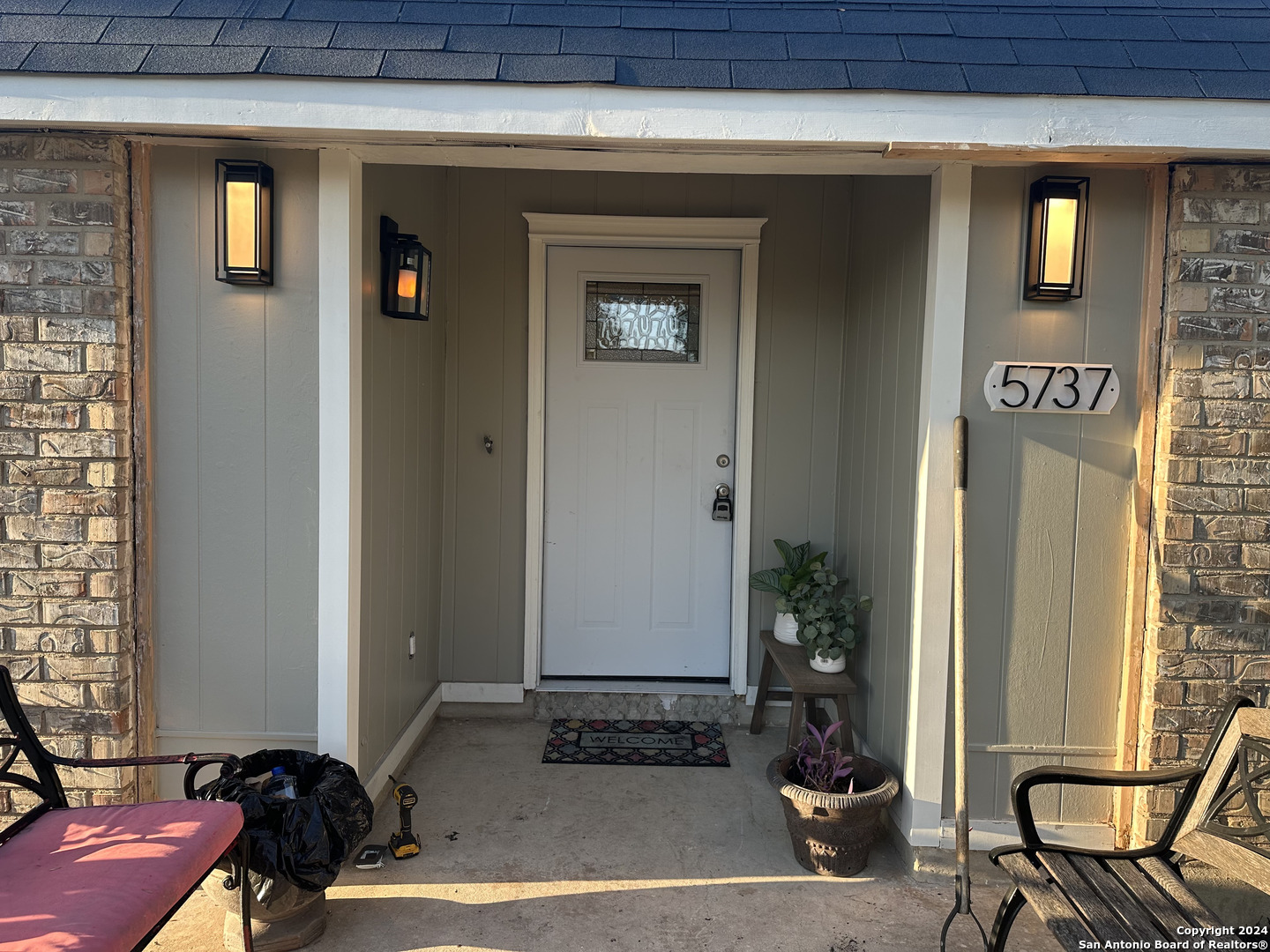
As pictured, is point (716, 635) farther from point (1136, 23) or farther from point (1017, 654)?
point (1136, 23)

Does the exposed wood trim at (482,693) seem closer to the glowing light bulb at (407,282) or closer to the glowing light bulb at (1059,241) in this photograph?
the glowing light bulb at (407,282)

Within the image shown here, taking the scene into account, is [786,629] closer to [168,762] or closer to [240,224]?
[168,762]

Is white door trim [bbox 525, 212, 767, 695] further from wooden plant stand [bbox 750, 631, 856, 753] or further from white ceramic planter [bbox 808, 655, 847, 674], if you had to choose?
white ceramic planter [bbox 808, 655, 847, 674]

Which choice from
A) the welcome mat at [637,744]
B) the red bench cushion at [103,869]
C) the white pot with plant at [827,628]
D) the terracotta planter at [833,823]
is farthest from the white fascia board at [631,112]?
the welcome mat at [637,744]

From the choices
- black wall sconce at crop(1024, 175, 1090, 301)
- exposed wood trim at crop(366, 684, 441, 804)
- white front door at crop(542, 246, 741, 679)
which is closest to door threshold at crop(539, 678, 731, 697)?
white front door at crop(542, 246, 741, 679)

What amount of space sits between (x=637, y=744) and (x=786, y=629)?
77 centimetres

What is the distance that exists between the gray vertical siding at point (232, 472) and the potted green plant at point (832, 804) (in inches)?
58.0

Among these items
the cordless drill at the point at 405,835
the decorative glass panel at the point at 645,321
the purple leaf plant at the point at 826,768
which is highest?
the decorative glass panel at the point at 645,321

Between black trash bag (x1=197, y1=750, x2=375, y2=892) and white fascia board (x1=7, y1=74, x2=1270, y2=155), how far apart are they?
1.69m

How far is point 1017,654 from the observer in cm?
252

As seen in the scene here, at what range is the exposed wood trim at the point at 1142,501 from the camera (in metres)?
2.41

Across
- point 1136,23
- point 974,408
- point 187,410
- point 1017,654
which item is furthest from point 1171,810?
point 187,410

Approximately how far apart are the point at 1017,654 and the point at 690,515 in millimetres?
1558

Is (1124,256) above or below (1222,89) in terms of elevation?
below
